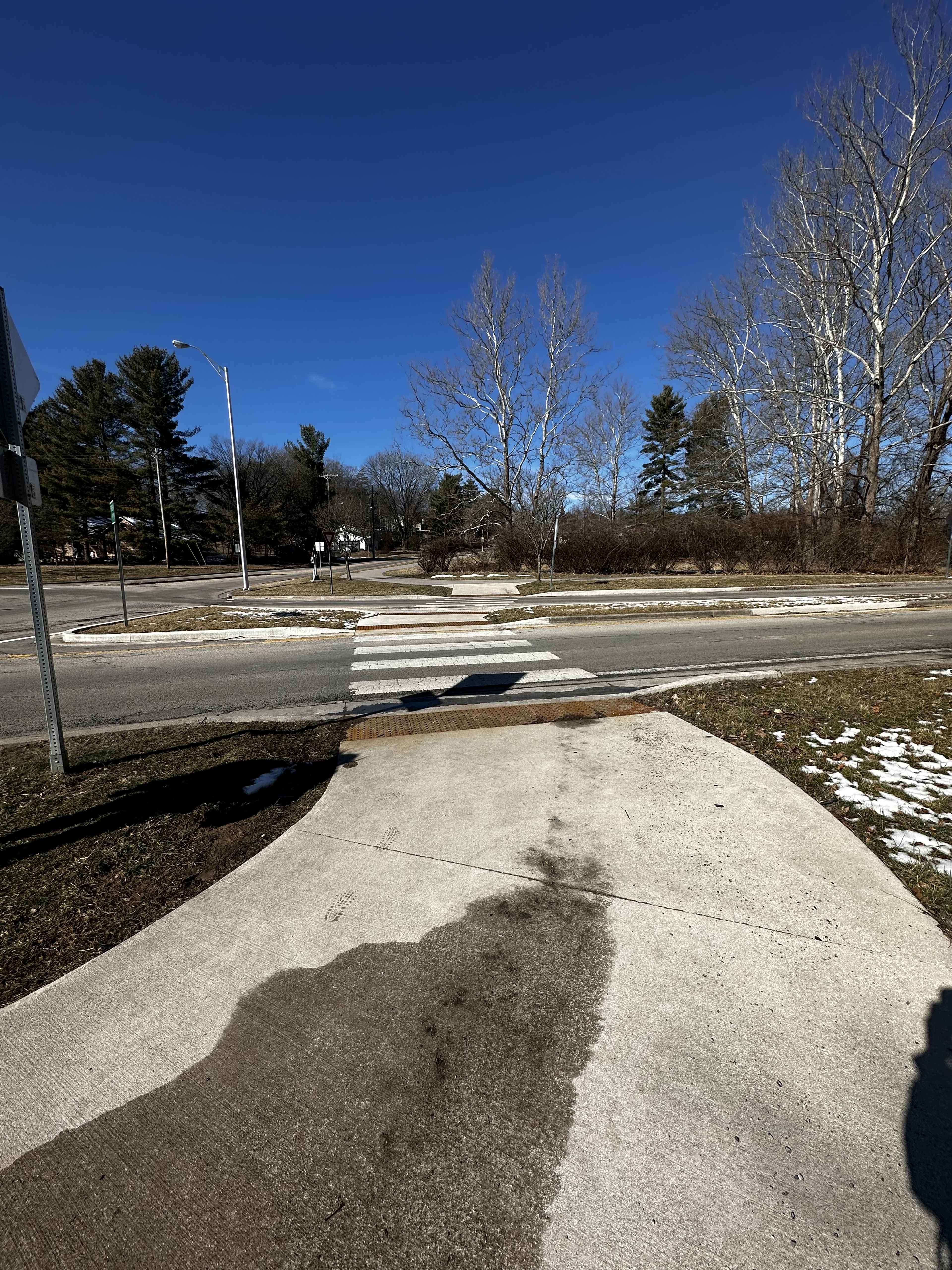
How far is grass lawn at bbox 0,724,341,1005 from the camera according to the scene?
8.77 ft

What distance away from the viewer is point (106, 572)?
35094 millimetres

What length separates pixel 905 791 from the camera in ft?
12.8

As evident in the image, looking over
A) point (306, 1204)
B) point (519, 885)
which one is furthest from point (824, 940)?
point (306, 1204)

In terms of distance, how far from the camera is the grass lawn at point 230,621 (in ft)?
38.2

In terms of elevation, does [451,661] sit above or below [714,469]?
below

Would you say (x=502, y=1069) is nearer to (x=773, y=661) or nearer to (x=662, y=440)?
(x=773, y=661)

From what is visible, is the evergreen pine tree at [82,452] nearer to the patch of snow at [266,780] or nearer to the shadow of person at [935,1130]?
the patch of snow at [266,780]

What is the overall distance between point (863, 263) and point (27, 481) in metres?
31.1

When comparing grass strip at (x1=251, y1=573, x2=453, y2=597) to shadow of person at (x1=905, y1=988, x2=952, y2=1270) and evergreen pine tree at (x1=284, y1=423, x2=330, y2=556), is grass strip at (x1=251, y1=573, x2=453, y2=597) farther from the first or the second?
evergreen pine tree at (x1=284, y1=423, x2=330, y2=556)

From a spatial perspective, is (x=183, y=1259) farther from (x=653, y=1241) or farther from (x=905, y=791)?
(x=905, y=791)

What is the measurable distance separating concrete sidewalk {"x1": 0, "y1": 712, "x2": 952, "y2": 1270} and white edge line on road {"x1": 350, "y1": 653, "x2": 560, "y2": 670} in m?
4.75

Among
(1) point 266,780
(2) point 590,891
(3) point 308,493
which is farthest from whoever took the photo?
(3) point 308,493

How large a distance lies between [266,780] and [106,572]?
38.2 meters

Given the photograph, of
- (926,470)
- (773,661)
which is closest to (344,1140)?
(773,661)
